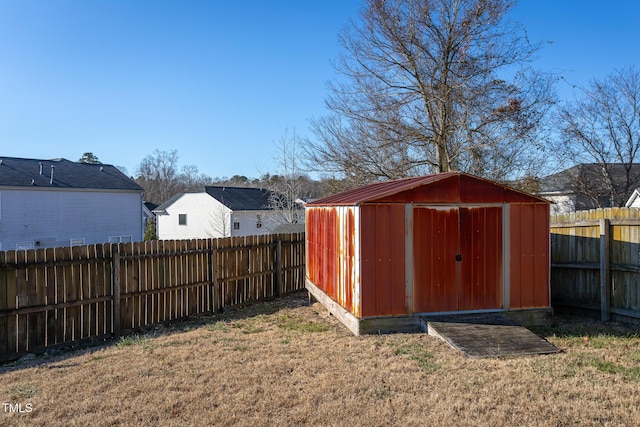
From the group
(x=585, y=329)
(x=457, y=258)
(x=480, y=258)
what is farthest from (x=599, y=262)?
(x=457, y=258)

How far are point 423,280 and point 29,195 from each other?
827 inches

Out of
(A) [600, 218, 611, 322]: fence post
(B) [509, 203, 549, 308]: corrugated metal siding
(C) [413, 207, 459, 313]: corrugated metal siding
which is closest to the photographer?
(C) [413, 207, 459, 313]: corrugated metal siding

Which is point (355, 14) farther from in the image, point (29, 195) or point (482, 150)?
point (29, 195)

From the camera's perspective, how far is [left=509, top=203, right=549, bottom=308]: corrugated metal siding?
24.0 ft

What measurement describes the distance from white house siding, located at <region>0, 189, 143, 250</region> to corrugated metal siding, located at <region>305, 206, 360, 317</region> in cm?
1732

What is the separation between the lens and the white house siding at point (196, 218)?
1289 inches

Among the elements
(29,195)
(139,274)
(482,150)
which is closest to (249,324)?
(139,274)

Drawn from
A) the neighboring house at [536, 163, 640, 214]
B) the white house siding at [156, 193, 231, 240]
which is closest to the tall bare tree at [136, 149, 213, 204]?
the white house siding at [156, 193, 231, 240]

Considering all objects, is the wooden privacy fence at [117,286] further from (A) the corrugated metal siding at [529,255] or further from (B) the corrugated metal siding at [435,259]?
(A) the corrugated metal siding at [529,255]

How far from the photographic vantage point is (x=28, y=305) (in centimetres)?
625

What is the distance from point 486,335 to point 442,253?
1382mm

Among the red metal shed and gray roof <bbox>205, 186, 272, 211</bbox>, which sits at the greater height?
gray roof <bbox>205, 186, 272, 211</bbox>

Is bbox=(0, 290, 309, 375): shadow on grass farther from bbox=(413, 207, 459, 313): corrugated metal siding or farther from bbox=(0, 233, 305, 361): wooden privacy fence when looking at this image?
bbox=(413, 207, 459, 313): corrugated metal siding

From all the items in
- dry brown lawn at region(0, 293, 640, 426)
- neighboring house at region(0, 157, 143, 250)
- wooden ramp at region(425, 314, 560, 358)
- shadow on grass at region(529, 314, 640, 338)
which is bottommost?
shadow on grass at region(529, 314, 640, 338)
